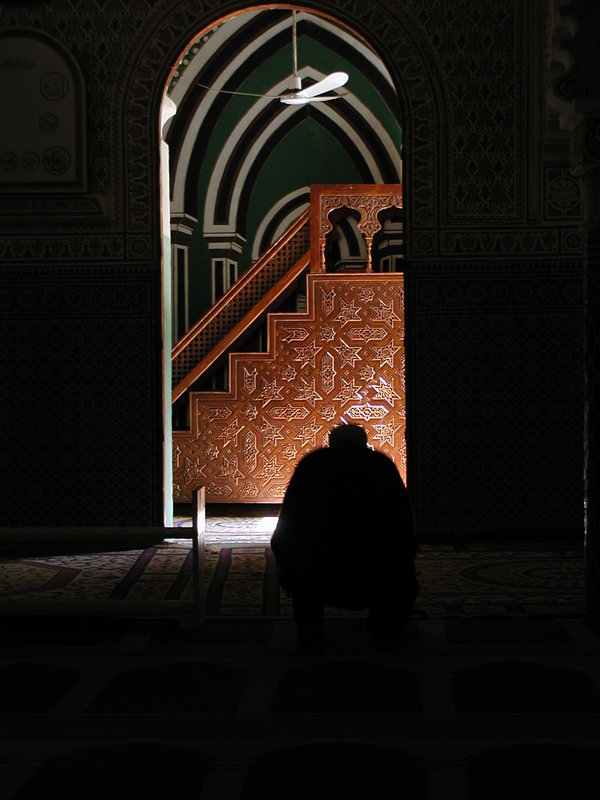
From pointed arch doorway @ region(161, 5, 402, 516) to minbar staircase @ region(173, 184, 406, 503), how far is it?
3511 millimetres

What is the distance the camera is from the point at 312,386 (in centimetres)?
748

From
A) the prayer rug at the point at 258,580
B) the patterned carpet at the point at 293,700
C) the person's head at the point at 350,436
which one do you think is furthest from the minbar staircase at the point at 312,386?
the person's head at the point at 350,436

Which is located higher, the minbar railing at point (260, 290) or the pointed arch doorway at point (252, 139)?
the pointed arch doorway at point (252, 139)

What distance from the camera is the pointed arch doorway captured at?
37.6 feet

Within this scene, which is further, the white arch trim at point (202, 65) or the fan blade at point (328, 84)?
the white arch trim at point (202, 65)

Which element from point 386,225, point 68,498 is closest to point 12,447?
point 68,498

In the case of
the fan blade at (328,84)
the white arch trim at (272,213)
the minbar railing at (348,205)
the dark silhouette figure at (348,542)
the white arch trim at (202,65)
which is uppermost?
the white arch trim at (202,65)

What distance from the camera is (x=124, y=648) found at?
3.55 meters

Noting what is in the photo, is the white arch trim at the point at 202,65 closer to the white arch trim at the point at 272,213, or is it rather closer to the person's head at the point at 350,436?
the white arch trim at the point at 272,213

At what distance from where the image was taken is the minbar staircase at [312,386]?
7344mm

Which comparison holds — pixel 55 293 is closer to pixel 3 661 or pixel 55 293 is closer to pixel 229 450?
pixel 229 450

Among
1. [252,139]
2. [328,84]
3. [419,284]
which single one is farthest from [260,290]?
[252,139]

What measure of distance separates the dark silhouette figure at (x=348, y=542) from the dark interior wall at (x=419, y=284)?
2.24m

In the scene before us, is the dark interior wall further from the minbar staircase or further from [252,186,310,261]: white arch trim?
[252,186,310,261]: white arch trim
